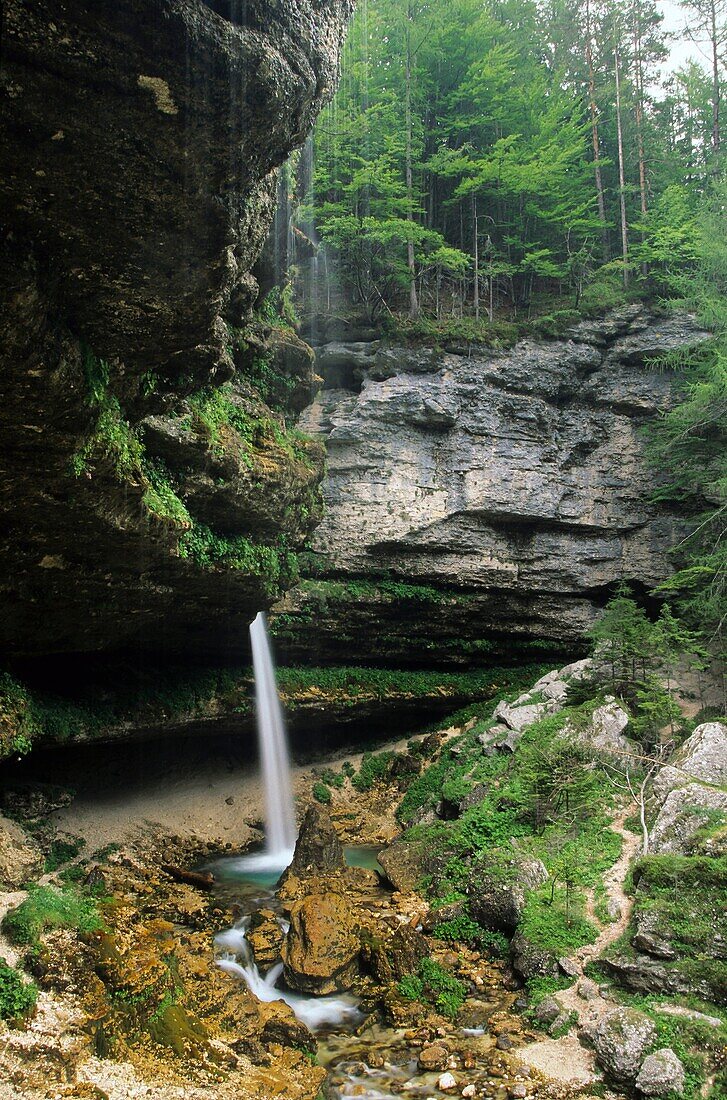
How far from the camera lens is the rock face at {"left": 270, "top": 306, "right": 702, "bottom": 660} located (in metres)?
20.1

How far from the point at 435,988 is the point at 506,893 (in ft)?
6.17

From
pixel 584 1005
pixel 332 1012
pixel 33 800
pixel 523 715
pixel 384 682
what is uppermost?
pixel 384 682

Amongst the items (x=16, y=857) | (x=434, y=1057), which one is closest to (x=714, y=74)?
(x=434, y=1057)

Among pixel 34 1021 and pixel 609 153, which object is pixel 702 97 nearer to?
pixel 609 153

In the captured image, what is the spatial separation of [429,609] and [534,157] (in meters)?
15.0

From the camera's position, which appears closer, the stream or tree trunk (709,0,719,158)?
the stream

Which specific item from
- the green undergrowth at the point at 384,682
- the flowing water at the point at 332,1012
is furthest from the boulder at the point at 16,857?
the green undergrowth at the point at 384,682

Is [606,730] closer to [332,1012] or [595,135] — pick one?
[332,1012]

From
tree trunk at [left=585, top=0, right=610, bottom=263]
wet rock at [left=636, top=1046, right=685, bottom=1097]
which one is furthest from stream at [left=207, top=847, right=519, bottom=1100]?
tree trunk at [left=585, top=0, right=610, bottom=263]

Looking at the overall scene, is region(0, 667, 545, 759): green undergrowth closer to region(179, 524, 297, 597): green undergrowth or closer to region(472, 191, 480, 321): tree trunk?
region(179, 524, 297, 597): green undergrowth

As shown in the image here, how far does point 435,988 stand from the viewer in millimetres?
8820

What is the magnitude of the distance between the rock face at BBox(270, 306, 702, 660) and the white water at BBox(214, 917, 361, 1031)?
9779 millimetres

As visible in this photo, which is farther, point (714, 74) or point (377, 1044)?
point (714, 74)

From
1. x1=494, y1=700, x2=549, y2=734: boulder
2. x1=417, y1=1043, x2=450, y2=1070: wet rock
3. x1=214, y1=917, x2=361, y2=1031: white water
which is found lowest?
x1=214, y1=917, x2=361, y2=1031: white water
